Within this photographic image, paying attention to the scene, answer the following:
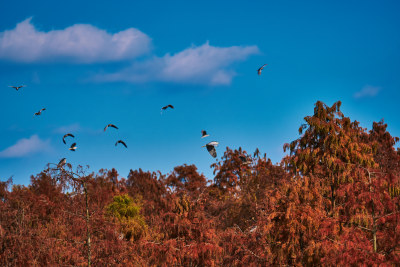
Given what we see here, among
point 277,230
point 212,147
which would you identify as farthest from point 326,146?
point 277,230

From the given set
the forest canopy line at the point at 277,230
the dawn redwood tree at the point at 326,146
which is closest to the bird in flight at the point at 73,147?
the forest canopy line at the point at 277,230

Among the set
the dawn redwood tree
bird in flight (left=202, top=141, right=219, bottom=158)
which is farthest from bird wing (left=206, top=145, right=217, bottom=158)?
the dawn redwood tree

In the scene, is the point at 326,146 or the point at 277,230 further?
the point at 326,146

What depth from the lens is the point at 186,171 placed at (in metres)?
56.2

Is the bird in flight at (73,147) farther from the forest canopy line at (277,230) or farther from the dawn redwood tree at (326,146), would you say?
the dawn redwood tree at (326,146)

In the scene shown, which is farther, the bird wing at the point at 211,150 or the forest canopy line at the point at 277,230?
the bird wing at the point at 211,150

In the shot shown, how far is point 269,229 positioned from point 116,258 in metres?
4.49

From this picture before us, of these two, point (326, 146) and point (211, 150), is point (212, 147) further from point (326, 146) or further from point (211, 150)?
point (326, 146)

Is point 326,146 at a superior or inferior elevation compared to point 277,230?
superior

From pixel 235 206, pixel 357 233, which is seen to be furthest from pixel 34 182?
pixel 357 233

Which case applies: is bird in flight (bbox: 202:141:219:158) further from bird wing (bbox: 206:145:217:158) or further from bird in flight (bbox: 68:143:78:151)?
bird in flight (bbox: 68:143:78:151)

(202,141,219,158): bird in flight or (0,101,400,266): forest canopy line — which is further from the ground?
(202,141,219,158): bird in flight

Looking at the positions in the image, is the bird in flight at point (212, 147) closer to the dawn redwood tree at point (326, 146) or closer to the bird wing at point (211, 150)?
the bird wing at point (211, 150)

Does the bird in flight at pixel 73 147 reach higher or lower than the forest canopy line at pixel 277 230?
higher
